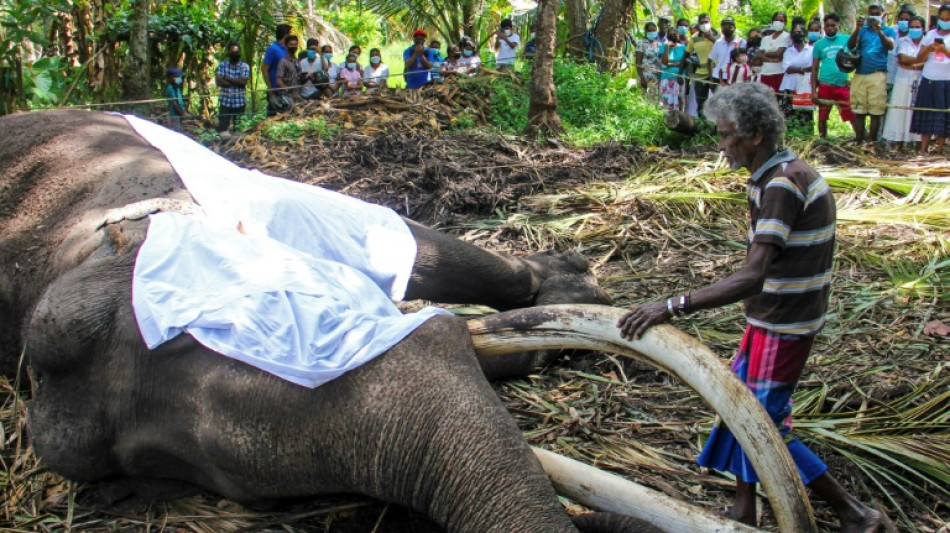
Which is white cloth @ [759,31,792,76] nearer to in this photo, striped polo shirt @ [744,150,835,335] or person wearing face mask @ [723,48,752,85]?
person wearing face mask @ [723,48,752,85]

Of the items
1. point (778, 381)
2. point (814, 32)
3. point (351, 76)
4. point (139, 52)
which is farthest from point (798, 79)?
point (778, 381)

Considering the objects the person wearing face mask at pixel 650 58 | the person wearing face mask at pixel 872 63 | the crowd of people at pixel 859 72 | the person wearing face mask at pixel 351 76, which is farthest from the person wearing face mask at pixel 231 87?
the person wearing face mask at pixel 872 63

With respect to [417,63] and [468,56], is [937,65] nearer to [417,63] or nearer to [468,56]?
[468,56]

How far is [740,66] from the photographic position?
11.5 metres

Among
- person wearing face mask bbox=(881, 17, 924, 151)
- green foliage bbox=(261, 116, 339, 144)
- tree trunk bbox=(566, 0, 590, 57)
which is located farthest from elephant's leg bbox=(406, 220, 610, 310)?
tree trunk bbox=(566, 0, 590, 57)

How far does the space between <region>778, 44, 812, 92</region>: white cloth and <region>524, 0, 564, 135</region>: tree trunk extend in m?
3.34

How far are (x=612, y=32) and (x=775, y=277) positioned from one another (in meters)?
11.1

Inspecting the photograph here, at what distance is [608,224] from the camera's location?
6281 mm

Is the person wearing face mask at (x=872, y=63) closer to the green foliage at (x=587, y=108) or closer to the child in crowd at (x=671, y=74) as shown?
the green foliage at (x=587, y=108)

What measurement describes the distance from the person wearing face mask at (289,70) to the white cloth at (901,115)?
22.8 ft

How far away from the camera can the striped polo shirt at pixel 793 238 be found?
2.90m

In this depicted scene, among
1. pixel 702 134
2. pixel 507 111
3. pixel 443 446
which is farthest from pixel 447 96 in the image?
pixel 443 446

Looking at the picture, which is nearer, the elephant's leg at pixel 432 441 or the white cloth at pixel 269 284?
the elephant's leg at pixel 432 441

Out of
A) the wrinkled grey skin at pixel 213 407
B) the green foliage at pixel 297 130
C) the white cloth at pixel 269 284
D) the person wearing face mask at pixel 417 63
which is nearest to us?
the wrinkled grey skin at pixel 213 407
